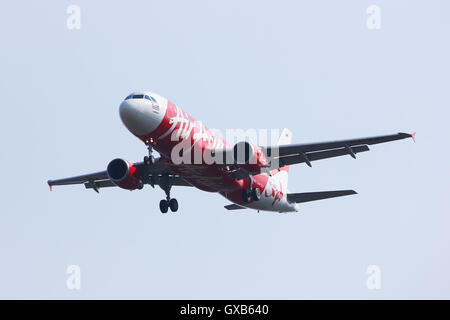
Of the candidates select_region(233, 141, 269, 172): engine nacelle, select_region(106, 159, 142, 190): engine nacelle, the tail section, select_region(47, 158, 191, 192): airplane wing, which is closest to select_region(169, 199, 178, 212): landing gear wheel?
select_region(47, 158, 191, 192): airplane wing

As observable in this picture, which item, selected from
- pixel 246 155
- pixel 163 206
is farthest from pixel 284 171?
pixel 246 155

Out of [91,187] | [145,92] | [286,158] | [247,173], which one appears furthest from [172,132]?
[91,187]

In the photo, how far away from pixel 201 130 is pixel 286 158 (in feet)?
20.9

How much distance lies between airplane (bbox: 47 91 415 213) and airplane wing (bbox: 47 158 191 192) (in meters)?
0.06

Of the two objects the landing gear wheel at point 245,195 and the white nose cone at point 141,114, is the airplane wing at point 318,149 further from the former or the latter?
the white nose cone at point 141,114

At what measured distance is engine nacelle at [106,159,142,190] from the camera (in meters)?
41.8

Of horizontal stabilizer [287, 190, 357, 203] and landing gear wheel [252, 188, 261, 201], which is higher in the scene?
landing gear wheel [252, 188, 261, 201]

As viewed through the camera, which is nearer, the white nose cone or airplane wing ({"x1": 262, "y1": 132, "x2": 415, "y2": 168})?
the white nose cone

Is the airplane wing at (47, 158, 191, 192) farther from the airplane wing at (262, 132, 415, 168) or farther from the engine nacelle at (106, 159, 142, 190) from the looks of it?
the airplane wing at (262, 132, 415, 168)

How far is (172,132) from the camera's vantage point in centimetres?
3681

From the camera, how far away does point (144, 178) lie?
42.7 meters

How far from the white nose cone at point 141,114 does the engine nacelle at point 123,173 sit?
6.09 meters

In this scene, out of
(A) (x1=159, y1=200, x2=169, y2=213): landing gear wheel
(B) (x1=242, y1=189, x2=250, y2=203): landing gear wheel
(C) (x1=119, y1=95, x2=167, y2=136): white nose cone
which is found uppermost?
(C) (x1=119, y1=95, x2=167, y2=136): white nose cone
